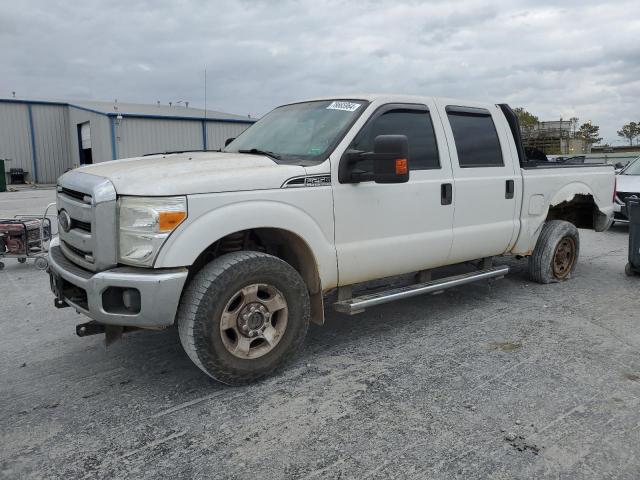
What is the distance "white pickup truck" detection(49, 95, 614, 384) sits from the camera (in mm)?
3145

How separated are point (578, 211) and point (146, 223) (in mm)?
5751

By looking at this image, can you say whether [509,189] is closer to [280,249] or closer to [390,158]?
[390,158]

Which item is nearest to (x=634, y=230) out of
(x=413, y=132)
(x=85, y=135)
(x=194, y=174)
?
(x=413, y=132)

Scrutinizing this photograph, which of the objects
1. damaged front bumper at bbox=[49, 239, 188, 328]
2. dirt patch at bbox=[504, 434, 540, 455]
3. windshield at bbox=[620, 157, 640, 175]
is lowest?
dirt patch at bbox=[504, 434, 540, 455]

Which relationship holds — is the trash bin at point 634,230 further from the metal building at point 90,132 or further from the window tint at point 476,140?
the metal building at point 90,132

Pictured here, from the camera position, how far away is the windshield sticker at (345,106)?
13.9 ft

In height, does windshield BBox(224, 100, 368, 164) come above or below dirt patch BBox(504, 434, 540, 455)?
above

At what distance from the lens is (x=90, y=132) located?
98.5 feet

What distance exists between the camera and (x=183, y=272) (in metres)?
3.15

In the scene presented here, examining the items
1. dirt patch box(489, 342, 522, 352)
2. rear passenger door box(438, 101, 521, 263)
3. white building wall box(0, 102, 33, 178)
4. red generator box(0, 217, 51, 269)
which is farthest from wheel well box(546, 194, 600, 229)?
white building wall box(0, 102, 33, 178)

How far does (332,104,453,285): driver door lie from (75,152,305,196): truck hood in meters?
0.53

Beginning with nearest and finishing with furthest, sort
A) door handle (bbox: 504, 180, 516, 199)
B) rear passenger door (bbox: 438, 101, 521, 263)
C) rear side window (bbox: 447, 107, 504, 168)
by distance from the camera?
rear passenger door (bbox: 438, 101, 521, 263) → rear side window (bbox: 447, 107, 504, 168) → door handle (bbox: 504, 180, 516, 199)

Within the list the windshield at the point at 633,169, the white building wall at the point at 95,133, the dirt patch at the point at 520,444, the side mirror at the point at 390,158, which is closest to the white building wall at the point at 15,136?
the white building wall at the point at 95,133

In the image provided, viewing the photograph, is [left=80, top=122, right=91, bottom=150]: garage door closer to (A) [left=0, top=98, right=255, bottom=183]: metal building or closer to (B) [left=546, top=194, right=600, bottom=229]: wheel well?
(A) [left=0, top=98, right=255, bottom=183]: metal building
